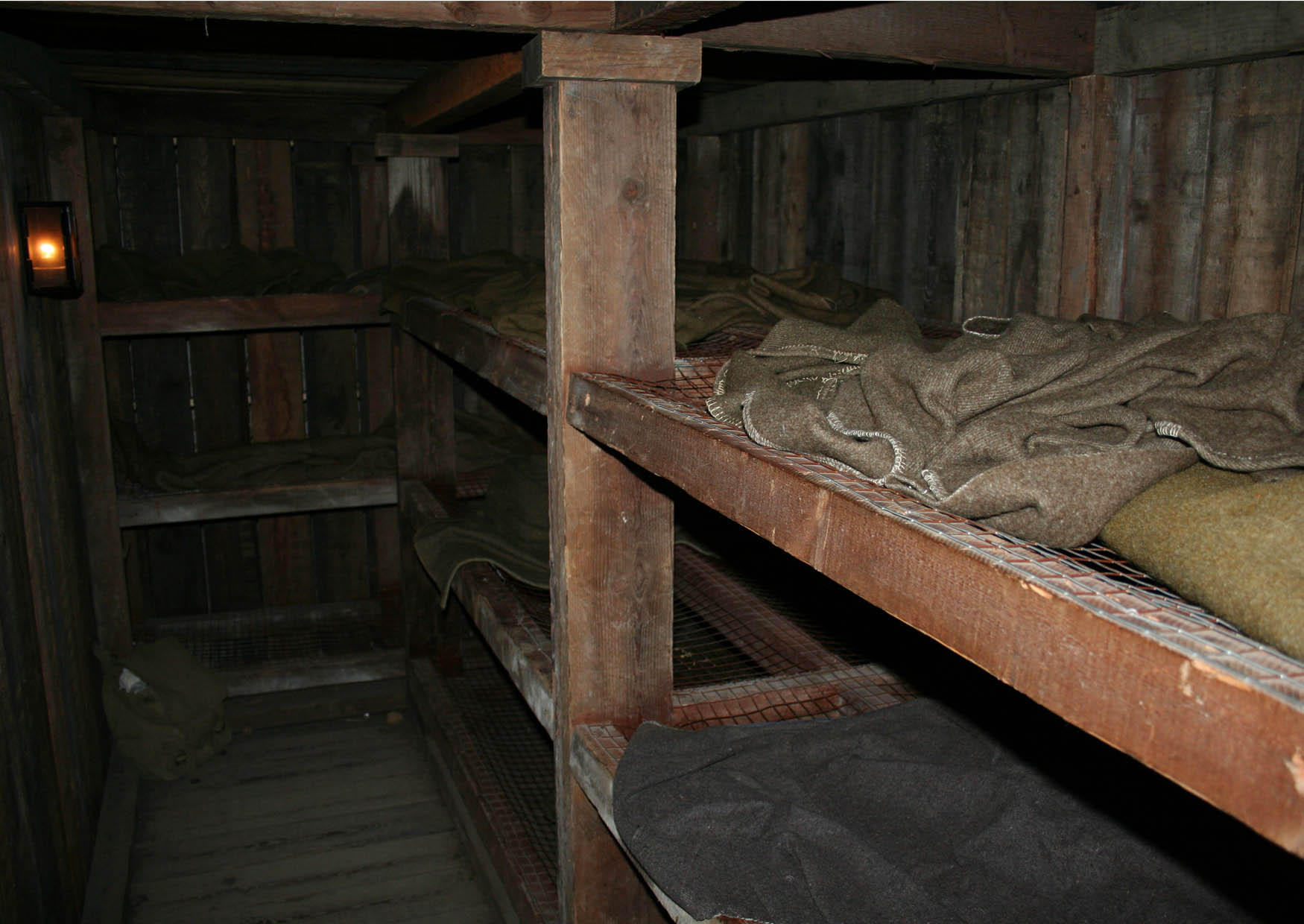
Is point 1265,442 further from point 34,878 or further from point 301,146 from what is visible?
point 301,146

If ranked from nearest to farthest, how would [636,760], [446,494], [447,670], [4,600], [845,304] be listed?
[636,760] < [4,600] < [845,304] < [446,494] < [447,670]

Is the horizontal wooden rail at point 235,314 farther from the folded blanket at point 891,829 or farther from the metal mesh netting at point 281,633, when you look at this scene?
the folded blanket at point 891,829

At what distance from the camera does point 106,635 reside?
3.94 meters

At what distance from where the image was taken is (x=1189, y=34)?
2.03m

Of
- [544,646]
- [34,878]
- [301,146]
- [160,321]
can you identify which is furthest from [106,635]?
[544,646]

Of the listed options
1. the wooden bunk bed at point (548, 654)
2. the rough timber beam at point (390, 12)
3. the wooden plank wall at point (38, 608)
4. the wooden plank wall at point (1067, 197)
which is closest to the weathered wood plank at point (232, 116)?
the wooden plank wall at point (38, 608)

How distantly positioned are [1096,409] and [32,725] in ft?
8.68

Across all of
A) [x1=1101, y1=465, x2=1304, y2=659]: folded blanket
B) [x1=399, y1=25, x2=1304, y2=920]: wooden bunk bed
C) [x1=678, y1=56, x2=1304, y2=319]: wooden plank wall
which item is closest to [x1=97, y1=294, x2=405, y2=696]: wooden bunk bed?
[x1=399, y1=25, x2=1304, y2=920]: wooden bunk bed

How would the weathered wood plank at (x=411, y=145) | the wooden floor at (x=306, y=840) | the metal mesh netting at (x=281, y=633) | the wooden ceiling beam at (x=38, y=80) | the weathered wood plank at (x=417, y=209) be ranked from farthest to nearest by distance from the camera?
1. the metal mesh netting at (x=281, y=633)
2. the weathered wood plank at (x=417, y=209)
3. the weathered wood plank at (x=411, y=145)
4. the wooden floor at (x=306, y=840)
5. the wooden ceiling beam at (x=38, y=80)

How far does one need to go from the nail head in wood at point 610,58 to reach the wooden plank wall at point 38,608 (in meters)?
1.64

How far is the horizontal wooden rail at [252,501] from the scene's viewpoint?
12.8ft

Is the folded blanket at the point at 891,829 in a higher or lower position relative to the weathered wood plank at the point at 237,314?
lower

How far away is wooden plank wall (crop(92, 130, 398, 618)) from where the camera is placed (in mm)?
4176

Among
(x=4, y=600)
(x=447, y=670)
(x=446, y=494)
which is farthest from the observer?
(x=447, y=670)
